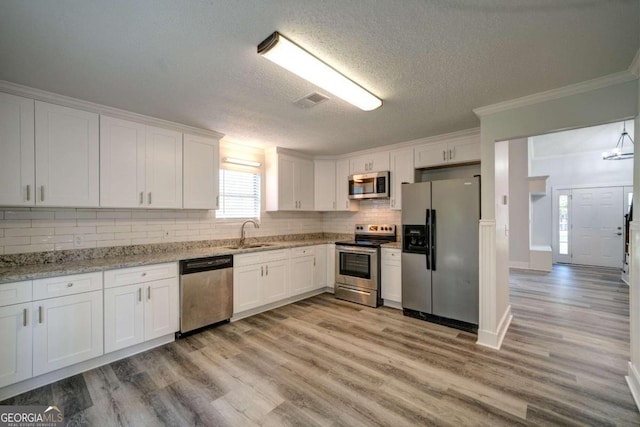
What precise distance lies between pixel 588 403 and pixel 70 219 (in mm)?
4833

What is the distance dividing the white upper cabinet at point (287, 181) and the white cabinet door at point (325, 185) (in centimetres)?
14

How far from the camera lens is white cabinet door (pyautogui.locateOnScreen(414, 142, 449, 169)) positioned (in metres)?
3.86

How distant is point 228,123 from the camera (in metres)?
3.30

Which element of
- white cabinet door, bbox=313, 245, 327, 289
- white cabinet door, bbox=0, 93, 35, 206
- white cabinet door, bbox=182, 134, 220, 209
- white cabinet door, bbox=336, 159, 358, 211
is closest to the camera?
white cabinet door, bbox=0, 93, 35, 206

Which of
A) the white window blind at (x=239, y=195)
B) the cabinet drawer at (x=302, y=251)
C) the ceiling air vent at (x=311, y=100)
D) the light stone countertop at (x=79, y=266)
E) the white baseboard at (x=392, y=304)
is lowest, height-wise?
the white baseboard at (x=392, y=304)

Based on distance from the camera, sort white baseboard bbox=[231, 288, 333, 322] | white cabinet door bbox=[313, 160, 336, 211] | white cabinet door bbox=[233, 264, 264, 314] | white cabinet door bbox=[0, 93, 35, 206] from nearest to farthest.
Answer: white cabinet door bbox=[0, 93, 35, 206] < white cabinet door bbox=[233, 264, 264, 314] < white baseboard bbox=[231, 288, 333, 322] < white cabinet door bbox=[313, 160, 336, 211]

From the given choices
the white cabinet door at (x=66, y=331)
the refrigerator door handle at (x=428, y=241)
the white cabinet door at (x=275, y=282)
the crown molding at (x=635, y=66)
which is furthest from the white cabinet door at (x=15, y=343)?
the crown molding at (x=635, y=66)

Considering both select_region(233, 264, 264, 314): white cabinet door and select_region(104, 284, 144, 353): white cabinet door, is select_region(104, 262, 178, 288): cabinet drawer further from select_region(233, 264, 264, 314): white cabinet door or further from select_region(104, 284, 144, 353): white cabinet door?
select_region(233, 264, 264, 314): white cabinet door

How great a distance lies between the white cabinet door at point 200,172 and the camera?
346 cm

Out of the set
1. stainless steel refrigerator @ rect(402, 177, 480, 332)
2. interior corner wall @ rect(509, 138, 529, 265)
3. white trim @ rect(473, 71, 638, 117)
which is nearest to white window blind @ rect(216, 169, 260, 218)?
stainless steel refrigerator @ rect(402, 177, 480, 332)

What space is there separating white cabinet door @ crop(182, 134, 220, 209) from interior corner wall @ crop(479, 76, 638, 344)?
10.8 feet

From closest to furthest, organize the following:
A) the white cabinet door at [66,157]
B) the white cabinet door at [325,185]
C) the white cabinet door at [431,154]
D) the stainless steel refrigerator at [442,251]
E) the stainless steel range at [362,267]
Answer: the white cabinet door at [66,157], the stainless steel refrigerator at [442,251], the white cabinet door at [431,154], the stainless steel range at [362,267], the white cabinet door at [325,185]

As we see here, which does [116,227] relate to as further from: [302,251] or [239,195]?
[302,251]

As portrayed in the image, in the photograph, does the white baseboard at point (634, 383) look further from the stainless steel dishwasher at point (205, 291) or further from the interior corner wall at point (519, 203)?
the interior corner wall at point (519, 203)
